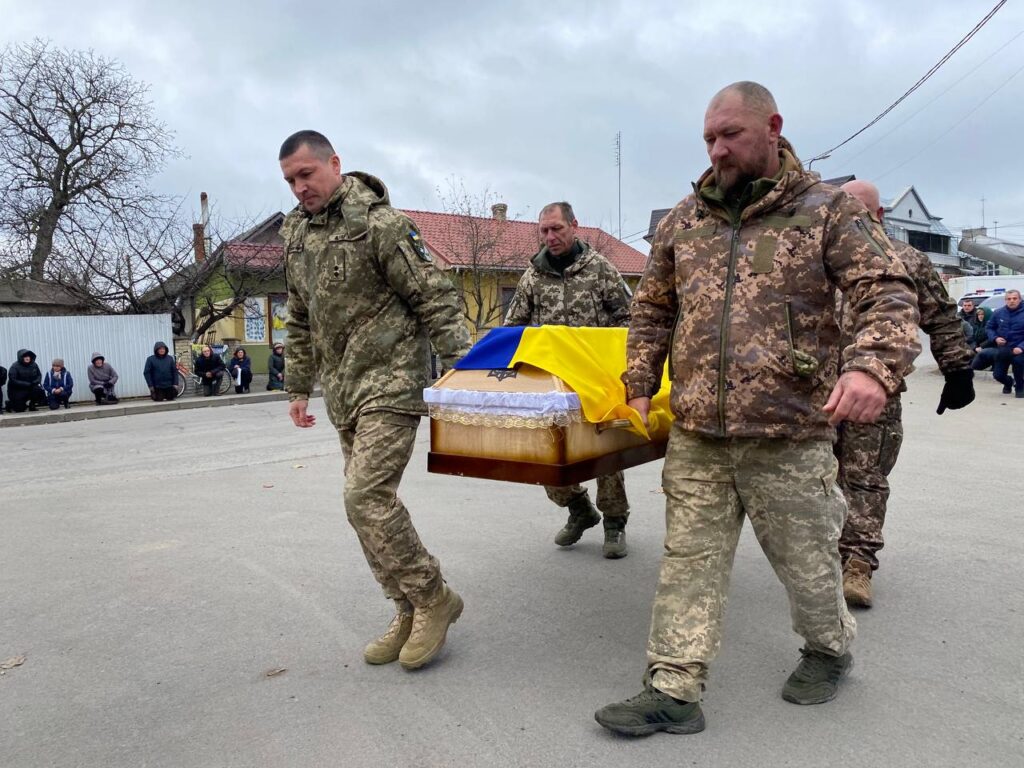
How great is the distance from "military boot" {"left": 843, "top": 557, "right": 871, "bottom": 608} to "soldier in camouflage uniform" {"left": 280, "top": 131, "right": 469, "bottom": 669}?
6.41ft

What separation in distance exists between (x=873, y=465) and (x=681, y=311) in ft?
6.03

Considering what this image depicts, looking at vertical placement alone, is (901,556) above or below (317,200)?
below

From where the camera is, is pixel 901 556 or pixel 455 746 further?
pixel 901 556

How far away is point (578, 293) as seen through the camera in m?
4.99

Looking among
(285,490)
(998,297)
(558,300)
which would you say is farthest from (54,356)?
(998,297)

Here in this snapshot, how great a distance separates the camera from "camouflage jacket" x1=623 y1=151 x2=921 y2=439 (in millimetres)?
2617

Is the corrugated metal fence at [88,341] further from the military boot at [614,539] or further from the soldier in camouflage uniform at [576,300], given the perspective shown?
the military boot at [614,539]

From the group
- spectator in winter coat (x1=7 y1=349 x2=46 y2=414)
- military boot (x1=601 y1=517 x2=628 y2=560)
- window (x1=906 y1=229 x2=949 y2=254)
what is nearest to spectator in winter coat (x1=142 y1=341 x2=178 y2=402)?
spectator in winter coat (x1=7 y1=349 x2=46 y2=414)

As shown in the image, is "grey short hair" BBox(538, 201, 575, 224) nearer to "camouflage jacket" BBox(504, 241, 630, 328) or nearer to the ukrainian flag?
"camouflage jacket" BBox(504, 241, 630, 328)

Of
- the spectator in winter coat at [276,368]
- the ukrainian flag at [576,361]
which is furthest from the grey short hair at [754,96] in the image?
the spectator in winter coat at [276,368]

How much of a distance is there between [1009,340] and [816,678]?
13048 millimetres

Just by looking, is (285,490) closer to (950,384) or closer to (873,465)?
(873,465)

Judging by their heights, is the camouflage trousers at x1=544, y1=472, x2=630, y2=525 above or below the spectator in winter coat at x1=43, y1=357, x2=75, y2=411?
below

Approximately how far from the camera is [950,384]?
12.1 feet
